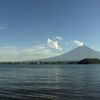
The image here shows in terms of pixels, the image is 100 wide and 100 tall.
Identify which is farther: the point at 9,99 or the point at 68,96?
the point at 68,96

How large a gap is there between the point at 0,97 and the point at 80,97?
930 cm

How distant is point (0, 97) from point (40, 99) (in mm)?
4827

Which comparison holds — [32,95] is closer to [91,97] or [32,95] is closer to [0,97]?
[0,97]

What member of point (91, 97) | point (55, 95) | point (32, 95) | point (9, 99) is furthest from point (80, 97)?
point (9, 99)

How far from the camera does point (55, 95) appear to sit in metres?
33.8

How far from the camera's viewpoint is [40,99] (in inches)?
1213

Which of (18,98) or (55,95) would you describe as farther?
(55,95)

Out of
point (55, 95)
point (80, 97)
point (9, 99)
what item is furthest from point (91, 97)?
point (9, 99)

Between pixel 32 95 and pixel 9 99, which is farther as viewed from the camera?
pixel 32 95

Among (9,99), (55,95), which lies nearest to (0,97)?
(9,99)

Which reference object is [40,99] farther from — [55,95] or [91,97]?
[91,97]

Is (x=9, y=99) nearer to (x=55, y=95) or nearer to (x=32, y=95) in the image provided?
(x=32, y=95)

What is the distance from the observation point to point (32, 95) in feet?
110

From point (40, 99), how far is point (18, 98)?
8.39 feet
